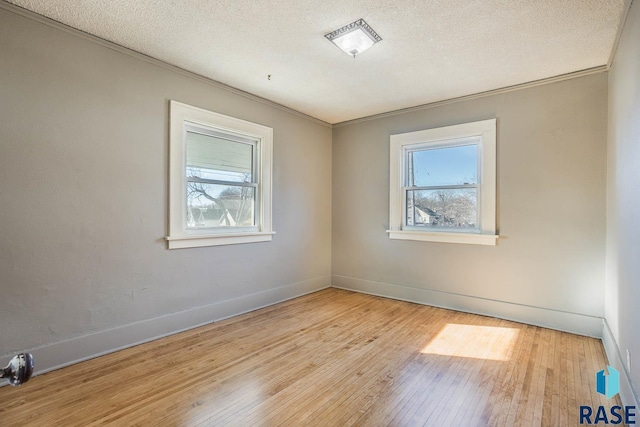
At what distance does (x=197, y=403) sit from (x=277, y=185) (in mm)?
2732

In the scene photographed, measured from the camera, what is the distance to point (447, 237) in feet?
13.1

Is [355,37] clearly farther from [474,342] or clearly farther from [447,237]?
[474,342]

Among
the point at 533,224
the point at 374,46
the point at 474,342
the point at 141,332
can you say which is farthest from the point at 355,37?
the point at 141,332

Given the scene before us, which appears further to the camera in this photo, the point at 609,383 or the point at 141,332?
the point at 141,332

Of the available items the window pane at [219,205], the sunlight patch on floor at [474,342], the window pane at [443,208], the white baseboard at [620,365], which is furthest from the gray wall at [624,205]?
the window pane at [219,205]

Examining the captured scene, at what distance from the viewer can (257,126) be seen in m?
3.93

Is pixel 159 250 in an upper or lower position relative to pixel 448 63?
lower

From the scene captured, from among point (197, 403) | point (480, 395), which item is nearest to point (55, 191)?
point (197, 403)

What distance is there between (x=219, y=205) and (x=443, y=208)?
9.20 feet

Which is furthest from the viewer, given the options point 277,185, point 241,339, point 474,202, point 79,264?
point 277,185

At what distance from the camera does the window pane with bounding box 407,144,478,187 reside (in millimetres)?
3926

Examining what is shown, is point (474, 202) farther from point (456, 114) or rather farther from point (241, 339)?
point (241, 339)

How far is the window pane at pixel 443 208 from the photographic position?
393cm

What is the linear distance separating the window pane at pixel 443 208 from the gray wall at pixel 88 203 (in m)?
2.51
